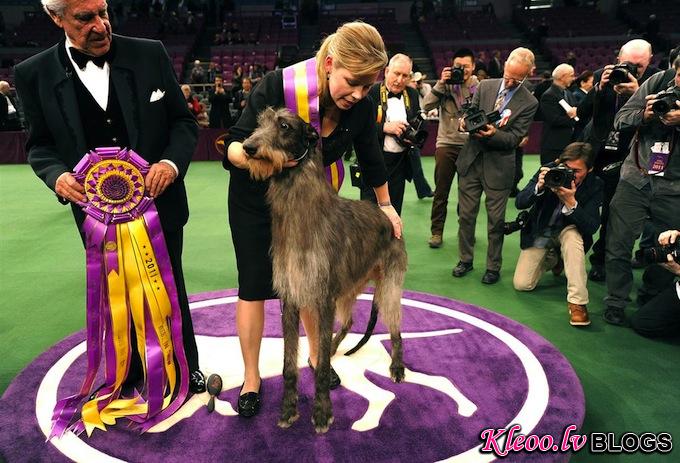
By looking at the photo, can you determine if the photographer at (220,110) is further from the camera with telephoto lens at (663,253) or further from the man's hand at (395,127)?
the camera with telephoto lens at (663,253)

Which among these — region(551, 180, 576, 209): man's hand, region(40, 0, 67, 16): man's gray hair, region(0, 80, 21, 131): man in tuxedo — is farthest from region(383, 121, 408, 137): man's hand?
region(0, 80, 21, 131): man in tuxedo

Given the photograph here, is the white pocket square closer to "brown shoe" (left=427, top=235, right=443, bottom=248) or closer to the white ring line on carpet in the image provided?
the white ring line on carpet

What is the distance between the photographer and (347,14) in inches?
955

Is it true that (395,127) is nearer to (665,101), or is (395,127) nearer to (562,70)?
(665,101)

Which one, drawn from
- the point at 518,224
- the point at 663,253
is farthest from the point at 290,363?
the point at 518,224

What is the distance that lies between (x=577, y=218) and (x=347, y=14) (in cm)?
2252

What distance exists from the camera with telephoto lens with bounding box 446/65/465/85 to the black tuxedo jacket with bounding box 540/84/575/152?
1.57m

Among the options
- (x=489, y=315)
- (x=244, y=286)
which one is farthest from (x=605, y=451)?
(x=244, y=286)

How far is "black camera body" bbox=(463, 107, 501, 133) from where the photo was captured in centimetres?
441

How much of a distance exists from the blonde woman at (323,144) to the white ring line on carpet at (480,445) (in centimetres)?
79

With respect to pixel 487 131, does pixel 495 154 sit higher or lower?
lower

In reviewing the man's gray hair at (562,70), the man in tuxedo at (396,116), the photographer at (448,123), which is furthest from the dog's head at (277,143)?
the man's gray hair at (562,70)

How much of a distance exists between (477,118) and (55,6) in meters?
3.33

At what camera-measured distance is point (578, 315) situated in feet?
13.0
